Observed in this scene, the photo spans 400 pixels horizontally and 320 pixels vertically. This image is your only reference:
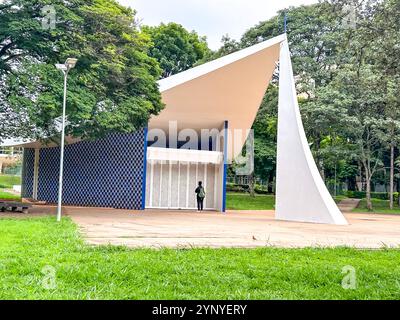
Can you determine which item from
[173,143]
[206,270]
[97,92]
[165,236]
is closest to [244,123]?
[173,143]

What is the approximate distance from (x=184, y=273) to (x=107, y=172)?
56.3 feet

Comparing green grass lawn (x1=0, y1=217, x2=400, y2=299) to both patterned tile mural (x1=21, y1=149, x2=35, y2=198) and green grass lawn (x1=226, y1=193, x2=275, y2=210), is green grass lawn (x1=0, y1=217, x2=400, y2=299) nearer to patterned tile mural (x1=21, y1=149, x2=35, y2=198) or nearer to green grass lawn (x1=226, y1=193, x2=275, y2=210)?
green grass lawn (x1=226, y1=193, x2=275, y2=210)

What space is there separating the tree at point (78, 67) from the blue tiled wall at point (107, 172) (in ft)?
15.6

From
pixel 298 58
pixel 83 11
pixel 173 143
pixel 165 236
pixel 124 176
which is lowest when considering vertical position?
pixel 165 236

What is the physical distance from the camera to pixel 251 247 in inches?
331

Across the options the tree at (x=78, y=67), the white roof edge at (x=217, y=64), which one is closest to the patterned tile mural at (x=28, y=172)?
the white roof edge at (x=217, y=64)

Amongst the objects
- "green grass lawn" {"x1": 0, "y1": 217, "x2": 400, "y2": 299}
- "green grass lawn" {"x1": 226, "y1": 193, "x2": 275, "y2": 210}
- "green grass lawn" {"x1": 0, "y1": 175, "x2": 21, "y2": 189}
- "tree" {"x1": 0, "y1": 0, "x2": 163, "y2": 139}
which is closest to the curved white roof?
"tree" {"x1": 0, "y1": 0, "x2": 163, "y2": 139}

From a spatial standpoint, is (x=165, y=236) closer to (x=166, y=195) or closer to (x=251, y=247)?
(x=251, y=247)

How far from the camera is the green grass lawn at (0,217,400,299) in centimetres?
478

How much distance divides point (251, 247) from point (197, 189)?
13917 millimetres

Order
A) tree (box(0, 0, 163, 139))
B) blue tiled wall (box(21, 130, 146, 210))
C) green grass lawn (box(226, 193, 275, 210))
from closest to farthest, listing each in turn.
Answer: tree (box(0, 0, 163, 139)) < blue tiled wall (box(21, 130, 146, 210)) < green grass lawn (box(226, 193, 275, 210))

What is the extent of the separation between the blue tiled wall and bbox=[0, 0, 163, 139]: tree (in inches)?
187

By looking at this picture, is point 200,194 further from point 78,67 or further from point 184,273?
point 184,273

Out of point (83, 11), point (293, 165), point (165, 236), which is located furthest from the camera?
point (293, 165)
